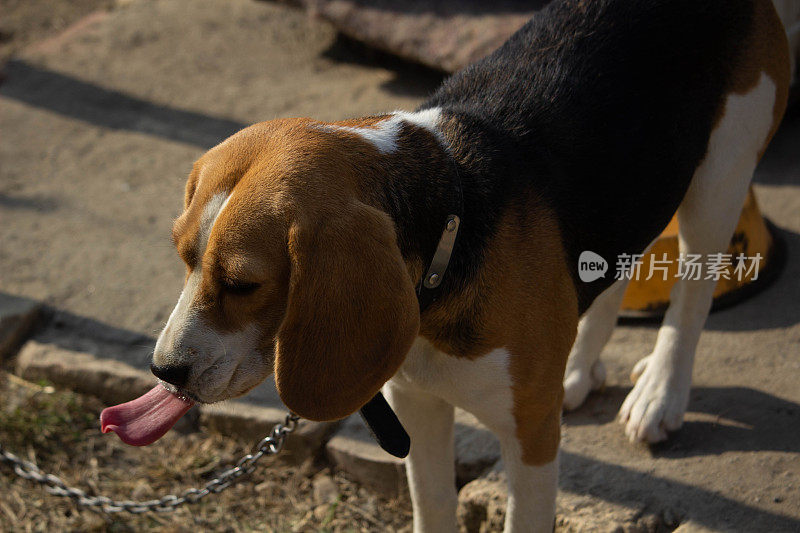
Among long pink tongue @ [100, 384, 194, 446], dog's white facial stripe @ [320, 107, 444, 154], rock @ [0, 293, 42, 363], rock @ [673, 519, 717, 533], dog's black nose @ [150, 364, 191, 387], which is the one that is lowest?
rock @ [0, 293, 42, 363]

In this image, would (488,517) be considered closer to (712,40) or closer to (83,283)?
(712,40)

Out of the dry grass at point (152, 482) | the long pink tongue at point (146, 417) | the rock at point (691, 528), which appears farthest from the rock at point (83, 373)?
the rock at point (691, 528)

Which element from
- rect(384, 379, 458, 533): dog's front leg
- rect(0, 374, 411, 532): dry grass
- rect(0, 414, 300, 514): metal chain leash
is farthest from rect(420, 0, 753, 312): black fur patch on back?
rect(0, 374, 411, 532): dry grass

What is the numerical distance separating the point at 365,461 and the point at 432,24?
3587mm

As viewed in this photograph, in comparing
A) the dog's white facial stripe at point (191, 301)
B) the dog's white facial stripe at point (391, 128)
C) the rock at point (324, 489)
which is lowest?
the rock at point (324, 489)

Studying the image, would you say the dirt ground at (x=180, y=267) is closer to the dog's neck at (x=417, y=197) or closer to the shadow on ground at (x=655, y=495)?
the shadow on ground at (x=655, y=495)

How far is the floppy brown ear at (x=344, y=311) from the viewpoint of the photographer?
2.03m

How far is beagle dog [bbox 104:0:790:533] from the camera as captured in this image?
208 cm

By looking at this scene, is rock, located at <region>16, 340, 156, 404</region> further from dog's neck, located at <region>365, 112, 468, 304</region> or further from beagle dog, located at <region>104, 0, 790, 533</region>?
dog's neck, located at <region>365, 112, 468, 304</region>

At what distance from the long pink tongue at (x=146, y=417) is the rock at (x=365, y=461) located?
1341mm

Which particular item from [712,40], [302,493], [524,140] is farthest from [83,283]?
[712,40]

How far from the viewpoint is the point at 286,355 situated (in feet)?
6.90

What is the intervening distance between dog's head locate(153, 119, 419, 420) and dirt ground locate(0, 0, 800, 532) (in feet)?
3.25

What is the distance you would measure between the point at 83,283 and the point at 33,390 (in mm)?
826
